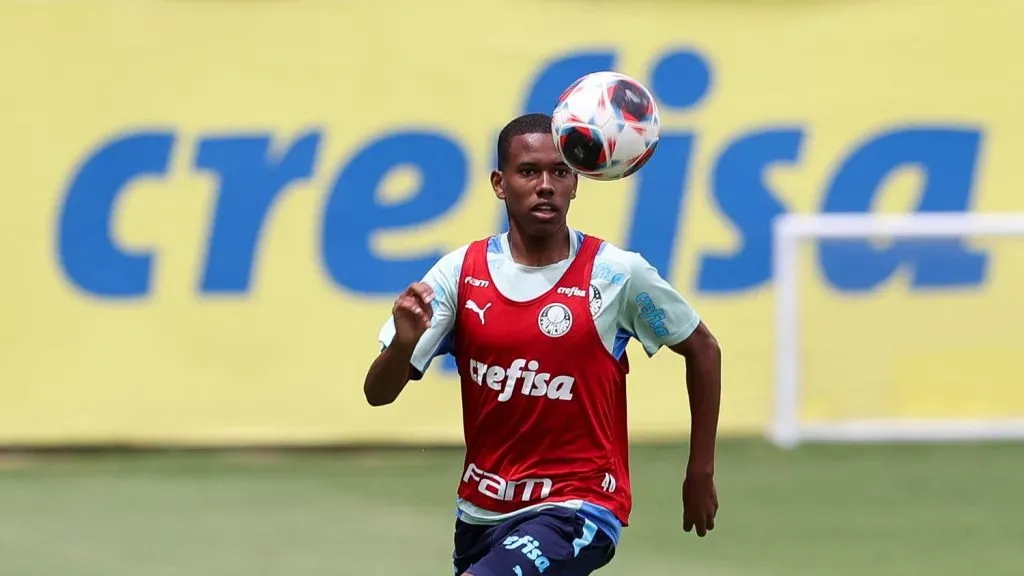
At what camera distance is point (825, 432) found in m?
10.9

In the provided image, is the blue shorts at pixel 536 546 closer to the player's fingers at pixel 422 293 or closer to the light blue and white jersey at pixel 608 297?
the light blue and white jersey at pixel 608 297

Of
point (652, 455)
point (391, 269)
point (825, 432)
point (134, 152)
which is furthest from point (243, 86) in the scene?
point (825, 432)

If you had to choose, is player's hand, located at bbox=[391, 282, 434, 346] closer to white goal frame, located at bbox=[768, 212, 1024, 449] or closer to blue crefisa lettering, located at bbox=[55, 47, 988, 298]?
blue crefisa lettering, located at bbox=[55, 47, 988, 298]

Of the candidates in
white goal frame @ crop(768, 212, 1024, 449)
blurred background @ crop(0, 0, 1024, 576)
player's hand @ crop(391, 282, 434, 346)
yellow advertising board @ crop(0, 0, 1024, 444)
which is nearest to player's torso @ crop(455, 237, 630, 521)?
player's hand @ crop(391, 282, 434, 346)

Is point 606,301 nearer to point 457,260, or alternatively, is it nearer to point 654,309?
point 654,309

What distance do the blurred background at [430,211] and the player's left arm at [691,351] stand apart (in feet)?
17.2

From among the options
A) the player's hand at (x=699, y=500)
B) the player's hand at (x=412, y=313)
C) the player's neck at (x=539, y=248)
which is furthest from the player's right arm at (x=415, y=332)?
the player's hand at (x=699, y=500)

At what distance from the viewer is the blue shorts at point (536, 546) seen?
4824mm

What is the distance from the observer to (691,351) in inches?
205

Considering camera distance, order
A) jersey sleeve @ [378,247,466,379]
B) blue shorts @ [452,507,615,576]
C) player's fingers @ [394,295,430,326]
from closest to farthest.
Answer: player's fingers @ [394,295,430,326], blue shorts @ [452,507,615,576], jersey sleeve @ [378,247,466,379]

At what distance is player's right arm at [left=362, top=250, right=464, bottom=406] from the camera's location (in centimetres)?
473

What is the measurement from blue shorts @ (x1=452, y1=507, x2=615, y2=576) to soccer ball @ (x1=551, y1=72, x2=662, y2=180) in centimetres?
100

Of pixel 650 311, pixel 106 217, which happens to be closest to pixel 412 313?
pixel 650 311

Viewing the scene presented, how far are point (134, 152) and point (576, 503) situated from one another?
20.6 ft
